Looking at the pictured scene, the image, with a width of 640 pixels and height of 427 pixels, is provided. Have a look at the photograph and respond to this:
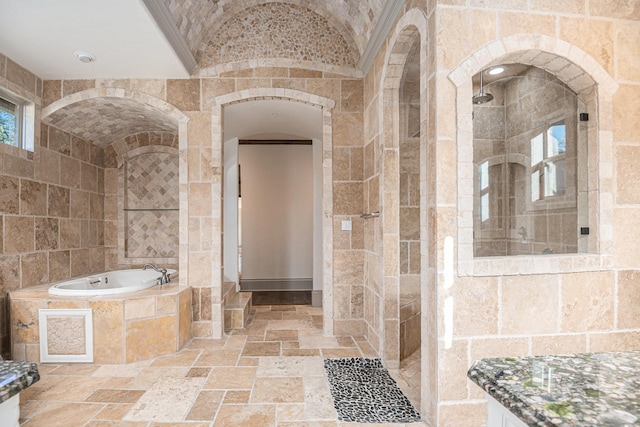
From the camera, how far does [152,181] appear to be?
4.86m

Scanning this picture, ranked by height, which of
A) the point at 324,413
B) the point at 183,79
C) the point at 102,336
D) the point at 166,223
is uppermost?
the point at 183,79

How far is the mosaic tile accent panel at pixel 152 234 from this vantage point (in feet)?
15.8

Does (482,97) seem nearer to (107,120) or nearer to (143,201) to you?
(107,120)

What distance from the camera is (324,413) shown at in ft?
7.64

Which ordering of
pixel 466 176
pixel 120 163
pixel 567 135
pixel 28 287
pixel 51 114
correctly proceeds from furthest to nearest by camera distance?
pixel 120 163
pixel 51 114
pixel 28 287
pixel 567 135
pixel 466 176

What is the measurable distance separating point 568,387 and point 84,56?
3920 millimetres

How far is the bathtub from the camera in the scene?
3.23 m

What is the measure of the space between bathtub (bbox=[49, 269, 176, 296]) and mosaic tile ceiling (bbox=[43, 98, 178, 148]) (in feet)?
5.31

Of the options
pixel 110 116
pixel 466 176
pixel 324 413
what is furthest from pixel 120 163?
pixel 466 176

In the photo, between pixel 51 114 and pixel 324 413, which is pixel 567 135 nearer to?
pixel 324 413

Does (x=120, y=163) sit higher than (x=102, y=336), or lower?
higher

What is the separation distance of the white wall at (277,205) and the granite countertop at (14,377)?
532cm

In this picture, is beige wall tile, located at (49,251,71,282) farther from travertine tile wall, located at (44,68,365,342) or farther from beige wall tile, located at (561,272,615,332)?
beige wall tile, located at (561,272,615,332)

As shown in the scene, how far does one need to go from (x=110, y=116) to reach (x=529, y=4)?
13.4 ft
